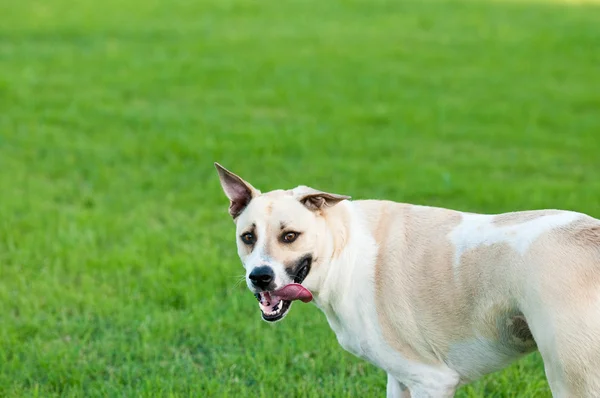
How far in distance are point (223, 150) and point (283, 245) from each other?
257 inches

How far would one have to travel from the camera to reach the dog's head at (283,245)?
4.80 m

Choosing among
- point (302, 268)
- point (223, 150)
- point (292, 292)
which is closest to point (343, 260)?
point (302, 268)

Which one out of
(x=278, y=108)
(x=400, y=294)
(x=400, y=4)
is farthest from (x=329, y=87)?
(x=400, y=294)

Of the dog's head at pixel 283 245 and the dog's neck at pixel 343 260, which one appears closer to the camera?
the dog's head at pixel 283 245

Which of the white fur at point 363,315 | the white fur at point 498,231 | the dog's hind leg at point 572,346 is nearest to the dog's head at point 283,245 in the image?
the white fur at point 363,315

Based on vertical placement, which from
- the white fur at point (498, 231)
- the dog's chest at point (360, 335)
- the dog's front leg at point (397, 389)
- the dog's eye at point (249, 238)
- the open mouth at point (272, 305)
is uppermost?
the white fur at point (498, 231)

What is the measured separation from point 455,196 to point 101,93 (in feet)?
21.8

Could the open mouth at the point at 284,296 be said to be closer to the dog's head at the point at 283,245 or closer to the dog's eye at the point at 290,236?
the dog's head at the point at 283,245

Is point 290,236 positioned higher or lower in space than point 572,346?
higher

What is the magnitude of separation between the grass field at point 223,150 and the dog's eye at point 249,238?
4.08 ft

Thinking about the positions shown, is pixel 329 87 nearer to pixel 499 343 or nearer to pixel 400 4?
pixel 400 4

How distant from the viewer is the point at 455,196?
9742mm

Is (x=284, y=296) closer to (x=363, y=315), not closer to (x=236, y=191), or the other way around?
(x=363, y=315)

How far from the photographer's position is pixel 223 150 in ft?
37.0
